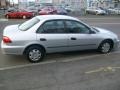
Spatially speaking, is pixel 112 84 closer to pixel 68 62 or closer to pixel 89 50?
pixel 68 62

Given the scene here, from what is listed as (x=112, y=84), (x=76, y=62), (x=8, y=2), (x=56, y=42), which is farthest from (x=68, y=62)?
(x=8, y=2)

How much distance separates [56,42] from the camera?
7.89 metres

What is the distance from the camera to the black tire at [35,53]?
7.56m

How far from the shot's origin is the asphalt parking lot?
19.4 feet

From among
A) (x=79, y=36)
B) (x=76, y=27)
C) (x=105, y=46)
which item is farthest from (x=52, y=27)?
(x=105, y=46)

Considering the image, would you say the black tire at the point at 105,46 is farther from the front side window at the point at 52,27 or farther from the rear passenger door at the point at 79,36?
the front side window at the point at 52,27

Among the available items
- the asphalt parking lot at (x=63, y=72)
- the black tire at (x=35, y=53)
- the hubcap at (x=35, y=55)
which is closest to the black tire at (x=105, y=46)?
the asphalt parking lot at (x=63, y=72)

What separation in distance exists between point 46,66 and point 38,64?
33cm

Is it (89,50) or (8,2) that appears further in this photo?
(8,2)

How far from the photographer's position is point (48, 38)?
775cm

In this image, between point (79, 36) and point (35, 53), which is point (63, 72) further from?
point (79, 36)

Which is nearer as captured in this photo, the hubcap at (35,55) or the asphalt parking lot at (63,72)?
the asphalt parking lot at (63,72)

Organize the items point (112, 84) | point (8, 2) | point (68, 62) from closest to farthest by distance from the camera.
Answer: point (112, 84) < point (68, 62) < point (8, 2)

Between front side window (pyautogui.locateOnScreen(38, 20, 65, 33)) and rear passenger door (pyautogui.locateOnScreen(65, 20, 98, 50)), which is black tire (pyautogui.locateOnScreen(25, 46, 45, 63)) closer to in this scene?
front side window (pyautogui.locateOnScreen(38, 20, 65, 33))
